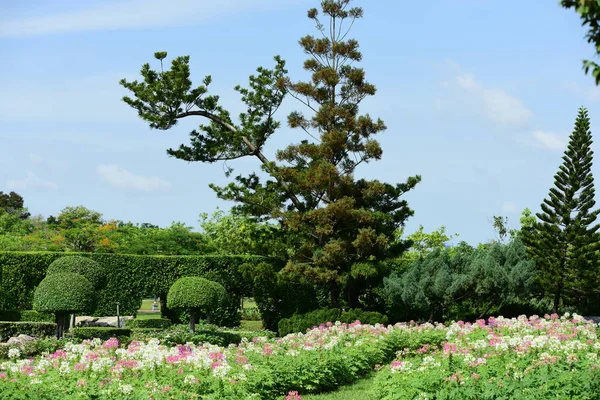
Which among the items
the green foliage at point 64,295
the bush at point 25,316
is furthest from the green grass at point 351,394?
the bush at point 25,316

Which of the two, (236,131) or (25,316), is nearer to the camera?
(236,131)

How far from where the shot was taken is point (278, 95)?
2373cm

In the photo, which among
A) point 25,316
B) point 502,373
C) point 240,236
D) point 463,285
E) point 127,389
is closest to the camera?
point 127,389

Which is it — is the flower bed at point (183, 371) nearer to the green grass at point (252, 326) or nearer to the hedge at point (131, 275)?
the green grass at point (252, 326)

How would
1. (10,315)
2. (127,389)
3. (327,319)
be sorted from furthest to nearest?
(10,315) < (327,319) < (127,389)

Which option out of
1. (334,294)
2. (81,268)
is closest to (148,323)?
(81,268)

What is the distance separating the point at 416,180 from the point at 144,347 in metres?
13.6

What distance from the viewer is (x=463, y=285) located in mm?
19531

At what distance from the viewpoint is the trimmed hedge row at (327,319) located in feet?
65.1

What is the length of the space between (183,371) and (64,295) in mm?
8725

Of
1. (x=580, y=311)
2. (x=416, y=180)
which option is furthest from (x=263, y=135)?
(x=580, y=311)

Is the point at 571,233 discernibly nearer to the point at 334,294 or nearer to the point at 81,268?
the point at 334,294

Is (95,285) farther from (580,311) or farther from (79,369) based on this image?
(580,311)

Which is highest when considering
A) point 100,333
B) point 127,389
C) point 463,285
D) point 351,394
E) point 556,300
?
point 463,285
